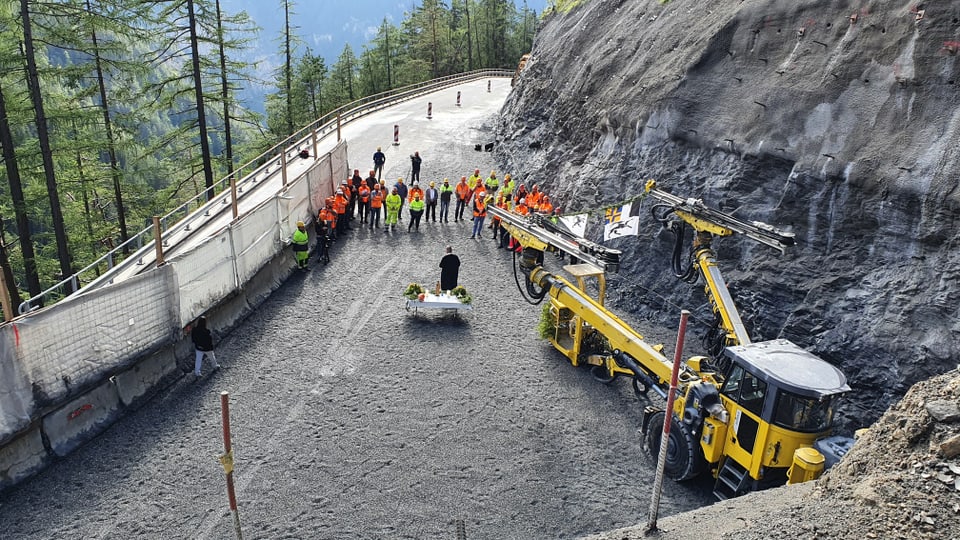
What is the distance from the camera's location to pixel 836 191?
548 inches

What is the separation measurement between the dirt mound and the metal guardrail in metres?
9.99

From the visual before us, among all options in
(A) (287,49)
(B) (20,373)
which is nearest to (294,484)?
(B) (20,373)

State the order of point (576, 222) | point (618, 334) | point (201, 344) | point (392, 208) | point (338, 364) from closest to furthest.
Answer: point (618, 334) → point (201, 344) → point (338, 364) → point (576, 222) → point (392, 208)

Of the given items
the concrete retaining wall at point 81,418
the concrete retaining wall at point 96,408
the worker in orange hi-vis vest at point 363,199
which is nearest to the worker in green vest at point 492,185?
the worker in orange hi-vis vest at point 363,199

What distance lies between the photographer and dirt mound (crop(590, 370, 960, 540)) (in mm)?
6141

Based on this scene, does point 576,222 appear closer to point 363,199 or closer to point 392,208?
point 392,208

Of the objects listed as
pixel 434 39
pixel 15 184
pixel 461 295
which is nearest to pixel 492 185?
pixel 461 295

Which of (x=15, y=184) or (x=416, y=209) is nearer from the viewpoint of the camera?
(x=15, y=184)

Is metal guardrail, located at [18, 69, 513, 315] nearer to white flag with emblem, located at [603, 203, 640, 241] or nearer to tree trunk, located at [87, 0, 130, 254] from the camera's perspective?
tree trunk, located at [87, 0, 130, 254]

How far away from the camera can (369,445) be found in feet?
36.7

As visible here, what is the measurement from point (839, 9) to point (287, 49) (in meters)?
38.1

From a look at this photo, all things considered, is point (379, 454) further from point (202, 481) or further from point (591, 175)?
point (591, 175)

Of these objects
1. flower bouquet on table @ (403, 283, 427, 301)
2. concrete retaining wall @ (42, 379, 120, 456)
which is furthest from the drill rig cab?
concrete retaining wall @ (42, 379, 120, 456)

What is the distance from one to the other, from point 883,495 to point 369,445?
7604 mm
